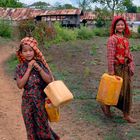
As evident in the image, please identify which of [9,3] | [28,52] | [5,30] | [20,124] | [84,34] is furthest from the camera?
[9,3]

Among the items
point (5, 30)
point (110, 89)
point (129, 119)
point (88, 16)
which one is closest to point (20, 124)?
point (110, 89)

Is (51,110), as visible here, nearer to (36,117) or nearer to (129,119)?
(36,117)

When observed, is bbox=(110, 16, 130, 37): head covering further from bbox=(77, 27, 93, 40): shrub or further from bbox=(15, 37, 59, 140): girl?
bbox=(77, 27, 93, 40): shrub

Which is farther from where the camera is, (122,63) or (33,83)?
(122,63)

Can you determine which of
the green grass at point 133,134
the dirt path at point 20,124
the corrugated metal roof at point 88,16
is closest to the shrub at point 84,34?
the corrugated metal roof at point 88,16

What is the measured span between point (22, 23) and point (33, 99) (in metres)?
12.5

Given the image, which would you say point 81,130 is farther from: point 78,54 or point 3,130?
point 78,54

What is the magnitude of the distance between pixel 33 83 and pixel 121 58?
6.55ft

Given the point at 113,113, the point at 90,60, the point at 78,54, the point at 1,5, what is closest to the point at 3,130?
the point at 113,113

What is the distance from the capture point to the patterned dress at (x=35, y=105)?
4473 mm

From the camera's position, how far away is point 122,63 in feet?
20.1

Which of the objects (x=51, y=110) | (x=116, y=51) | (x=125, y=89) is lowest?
(x=125, y=89)

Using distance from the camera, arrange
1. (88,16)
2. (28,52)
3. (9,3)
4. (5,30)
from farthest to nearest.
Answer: (9,3) < (88,16) < (5,30) < (28,52)

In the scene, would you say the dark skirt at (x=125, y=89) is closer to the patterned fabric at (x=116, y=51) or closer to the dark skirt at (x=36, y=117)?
the patterned fabric at (x=116, y=51)
